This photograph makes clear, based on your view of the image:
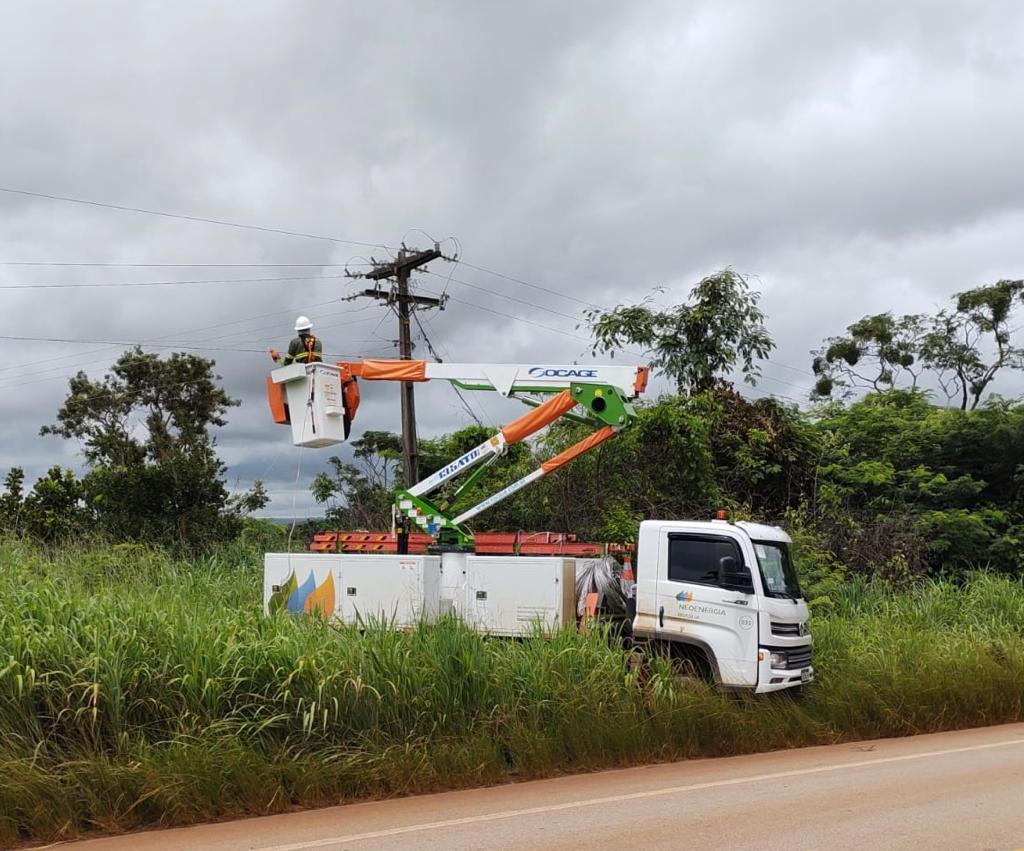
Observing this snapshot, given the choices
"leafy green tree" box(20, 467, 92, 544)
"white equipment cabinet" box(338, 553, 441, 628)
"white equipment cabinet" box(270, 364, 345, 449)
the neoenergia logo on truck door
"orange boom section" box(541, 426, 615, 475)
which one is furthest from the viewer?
"leafy green tree" box(20, 467, 92, 544)

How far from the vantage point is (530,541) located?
12.6 m

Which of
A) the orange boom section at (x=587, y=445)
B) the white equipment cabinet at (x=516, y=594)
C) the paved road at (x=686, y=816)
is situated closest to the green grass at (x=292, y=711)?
the paved road at (x=686, y=816)

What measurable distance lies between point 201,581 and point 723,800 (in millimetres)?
8535

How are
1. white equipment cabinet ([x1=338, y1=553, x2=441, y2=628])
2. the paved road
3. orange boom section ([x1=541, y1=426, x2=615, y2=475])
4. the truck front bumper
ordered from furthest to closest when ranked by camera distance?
orange boom section ([x1=541, y1=426, x2=615, y2=475]) → white equipment cabinet ([x1=338, y1=553, x2=441, y2=628]) → the truck front bumper → the paved road

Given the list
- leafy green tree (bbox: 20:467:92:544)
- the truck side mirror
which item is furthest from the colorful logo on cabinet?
leafy green tree (bbox: 20:467:92:544)

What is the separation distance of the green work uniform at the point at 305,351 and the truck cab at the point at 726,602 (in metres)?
4.63

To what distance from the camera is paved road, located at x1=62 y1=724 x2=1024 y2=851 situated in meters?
6.89

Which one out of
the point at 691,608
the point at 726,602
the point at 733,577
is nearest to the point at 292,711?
the point at 691,608

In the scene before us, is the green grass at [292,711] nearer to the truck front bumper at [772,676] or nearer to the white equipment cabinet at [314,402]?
the truck front bumper at [772,676]

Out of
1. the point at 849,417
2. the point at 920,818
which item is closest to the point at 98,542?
the point at 920,818

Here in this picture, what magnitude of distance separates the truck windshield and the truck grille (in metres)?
0.65

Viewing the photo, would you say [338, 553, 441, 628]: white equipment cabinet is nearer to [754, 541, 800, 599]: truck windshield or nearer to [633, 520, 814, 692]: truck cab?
[633, 520, 814, 692]: truck cab

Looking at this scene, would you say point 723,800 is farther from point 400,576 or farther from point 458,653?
point 400,576

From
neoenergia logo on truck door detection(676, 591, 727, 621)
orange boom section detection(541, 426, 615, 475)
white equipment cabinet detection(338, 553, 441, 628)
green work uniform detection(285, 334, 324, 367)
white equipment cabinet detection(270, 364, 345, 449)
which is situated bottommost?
neoenergia logo on truck door detection(676, 591, 727, 621)
